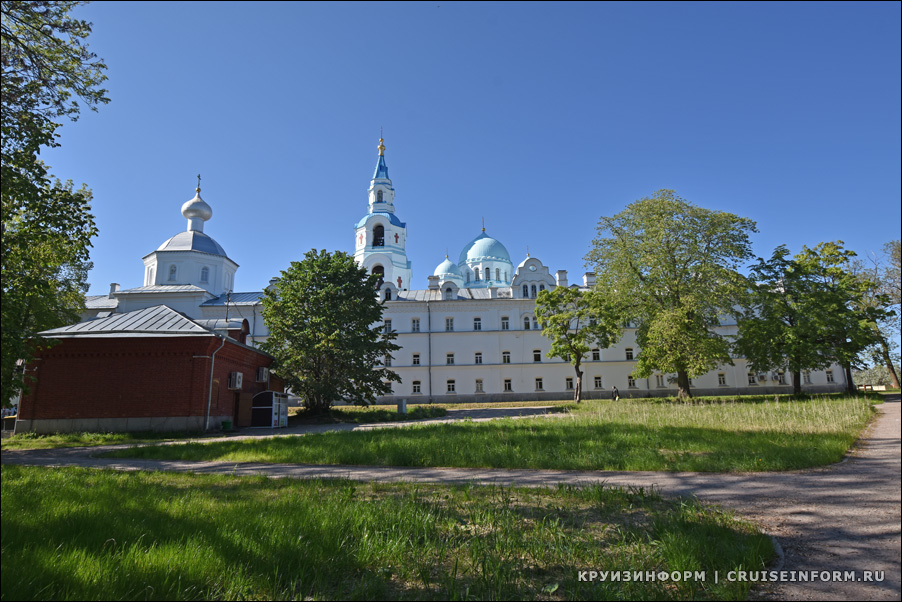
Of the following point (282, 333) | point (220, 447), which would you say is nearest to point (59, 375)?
point (282, 333)

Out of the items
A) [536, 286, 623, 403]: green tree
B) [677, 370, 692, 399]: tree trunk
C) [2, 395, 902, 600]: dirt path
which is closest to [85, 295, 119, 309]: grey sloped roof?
[536, 286, 623, 403]: green tree

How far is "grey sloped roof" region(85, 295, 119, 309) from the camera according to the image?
5047 cm

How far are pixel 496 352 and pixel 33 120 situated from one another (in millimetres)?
42430

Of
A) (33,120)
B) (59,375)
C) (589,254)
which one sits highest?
(589,254)

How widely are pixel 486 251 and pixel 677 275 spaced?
109 feet

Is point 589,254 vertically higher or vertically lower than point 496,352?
higher

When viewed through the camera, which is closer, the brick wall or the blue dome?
the brick wall

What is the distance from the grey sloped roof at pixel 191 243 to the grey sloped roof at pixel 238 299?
15.1 ft

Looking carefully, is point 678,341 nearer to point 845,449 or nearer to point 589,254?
point 589,254

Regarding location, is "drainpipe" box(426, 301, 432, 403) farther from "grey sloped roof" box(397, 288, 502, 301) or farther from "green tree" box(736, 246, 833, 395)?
"green tree" box(736, 246, 833, 395)

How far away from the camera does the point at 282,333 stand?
26.3 meters

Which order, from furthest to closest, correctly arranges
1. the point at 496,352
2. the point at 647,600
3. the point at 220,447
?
the point at 496,352 → the point at 220,447 → the point at 647,600

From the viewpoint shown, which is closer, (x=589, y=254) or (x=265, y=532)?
(x=265, y=532)

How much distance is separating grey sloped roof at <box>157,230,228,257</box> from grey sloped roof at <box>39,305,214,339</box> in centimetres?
2890
